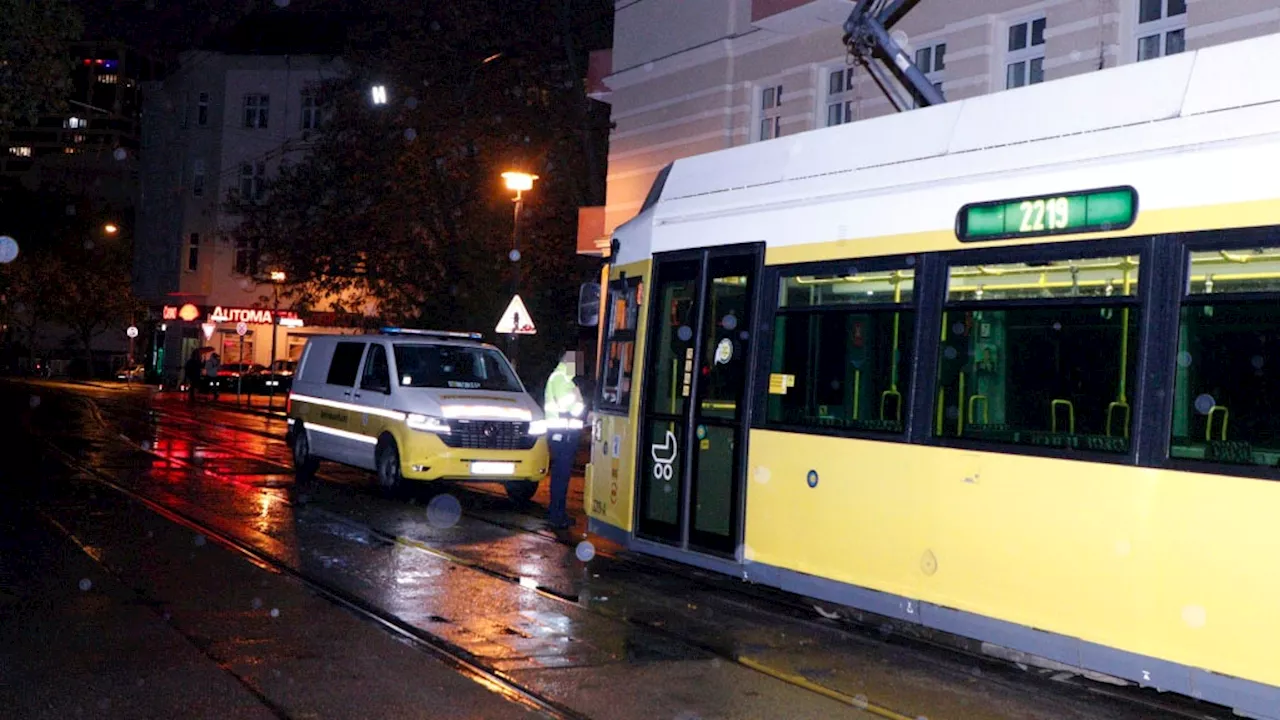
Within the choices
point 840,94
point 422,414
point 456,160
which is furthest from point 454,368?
point 456,160

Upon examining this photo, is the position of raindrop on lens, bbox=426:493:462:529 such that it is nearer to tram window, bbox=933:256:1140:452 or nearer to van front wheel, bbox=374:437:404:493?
van front wheel, bbox=374:437:404:493

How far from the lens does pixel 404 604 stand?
9414 millimetres

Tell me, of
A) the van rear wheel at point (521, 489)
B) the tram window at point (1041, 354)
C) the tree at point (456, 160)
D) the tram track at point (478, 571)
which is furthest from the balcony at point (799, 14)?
the tram window at point (1041, 354)

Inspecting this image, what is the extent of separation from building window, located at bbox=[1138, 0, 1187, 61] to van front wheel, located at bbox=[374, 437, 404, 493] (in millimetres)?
10398

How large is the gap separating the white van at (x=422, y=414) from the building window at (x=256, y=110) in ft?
155

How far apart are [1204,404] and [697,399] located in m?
4.28

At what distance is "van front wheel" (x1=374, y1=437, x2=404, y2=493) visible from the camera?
16.4 metres

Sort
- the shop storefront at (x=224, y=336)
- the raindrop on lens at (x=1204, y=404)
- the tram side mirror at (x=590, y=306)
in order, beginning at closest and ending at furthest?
the raindrop on lens at (x=1204, y=404), the tram side mirror at (x=590, y=306), the shop storefront at (x=224, y=336)

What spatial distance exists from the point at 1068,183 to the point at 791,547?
3107 millimetres

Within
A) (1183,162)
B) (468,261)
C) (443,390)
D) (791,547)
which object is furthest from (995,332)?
(468,261)

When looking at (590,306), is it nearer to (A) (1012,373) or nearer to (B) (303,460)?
(A) (1012,373)

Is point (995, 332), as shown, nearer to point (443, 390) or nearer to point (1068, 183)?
point (1068, 183)

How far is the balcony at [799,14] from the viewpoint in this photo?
2088 centimetres

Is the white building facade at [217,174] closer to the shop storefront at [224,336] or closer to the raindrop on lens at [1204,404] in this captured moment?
the shop storefront at [224,336]
